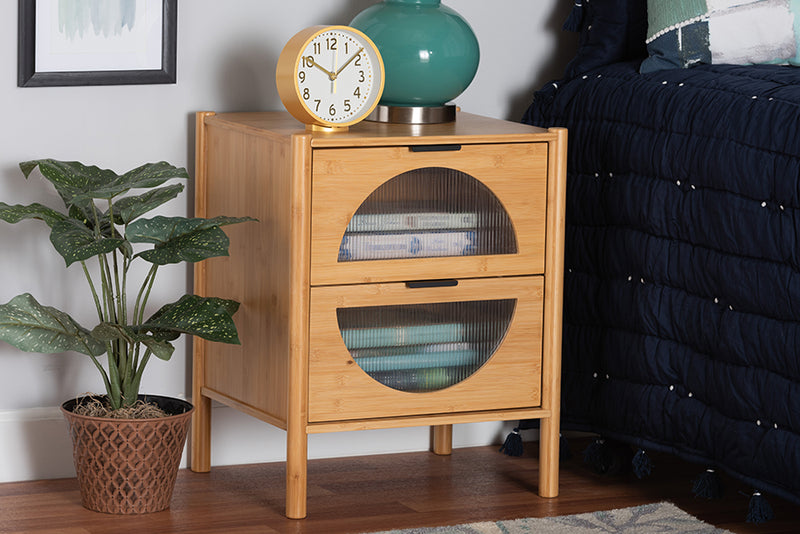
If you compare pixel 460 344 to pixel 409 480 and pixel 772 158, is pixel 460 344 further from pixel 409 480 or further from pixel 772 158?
pixel 772 158

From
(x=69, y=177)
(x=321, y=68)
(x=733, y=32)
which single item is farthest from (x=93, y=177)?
(x=733, y=32)

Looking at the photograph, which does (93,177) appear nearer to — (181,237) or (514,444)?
(181,237)

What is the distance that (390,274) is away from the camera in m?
2.11

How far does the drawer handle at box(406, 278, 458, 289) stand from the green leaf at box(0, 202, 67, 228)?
0.58 m

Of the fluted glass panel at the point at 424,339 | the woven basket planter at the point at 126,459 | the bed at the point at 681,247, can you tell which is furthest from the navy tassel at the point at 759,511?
the woven basket planter at the point at 126,459

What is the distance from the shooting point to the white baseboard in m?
2.31

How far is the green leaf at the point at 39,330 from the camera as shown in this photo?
205 cm

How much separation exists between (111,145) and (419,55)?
0.60m

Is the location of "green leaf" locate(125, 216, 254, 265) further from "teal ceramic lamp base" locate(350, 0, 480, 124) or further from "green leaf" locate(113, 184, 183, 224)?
"teal ceramic lamp base" locate(350, 0, 480, 124)

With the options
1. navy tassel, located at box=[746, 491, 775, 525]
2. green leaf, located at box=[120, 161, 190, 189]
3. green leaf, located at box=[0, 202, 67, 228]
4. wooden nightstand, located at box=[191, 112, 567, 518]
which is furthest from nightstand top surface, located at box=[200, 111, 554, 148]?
navy tassel, located at box=[746, 491, 775, 525]

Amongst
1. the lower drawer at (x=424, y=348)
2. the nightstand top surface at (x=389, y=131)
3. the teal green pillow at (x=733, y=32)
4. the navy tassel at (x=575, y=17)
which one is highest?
the navy tassel at (x=575, y=17)

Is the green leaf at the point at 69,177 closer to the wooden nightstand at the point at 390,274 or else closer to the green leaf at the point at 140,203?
the green leaf at the point at 140,203

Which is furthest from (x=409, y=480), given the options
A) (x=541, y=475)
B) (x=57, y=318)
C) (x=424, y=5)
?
(x=424, y=5)

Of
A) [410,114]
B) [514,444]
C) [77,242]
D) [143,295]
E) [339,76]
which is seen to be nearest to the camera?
[77,242]
